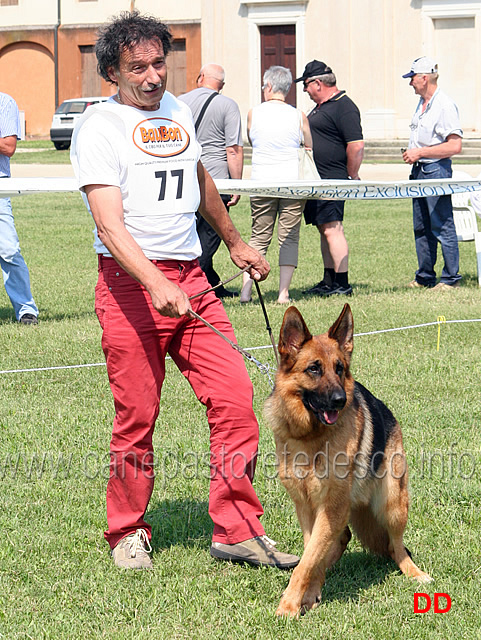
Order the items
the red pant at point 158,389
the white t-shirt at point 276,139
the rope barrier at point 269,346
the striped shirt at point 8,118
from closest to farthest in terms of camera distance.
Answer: the red pant at point 158,389
the rope barrier at point 269,346
the striped shirt at point 8,118
the white t-shirt at point 276,139

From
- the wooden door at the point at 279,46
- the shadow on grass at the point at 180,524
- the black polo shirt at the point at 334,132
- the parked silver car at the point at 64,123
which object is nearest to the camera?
the shadow on grass at the point at 180,524

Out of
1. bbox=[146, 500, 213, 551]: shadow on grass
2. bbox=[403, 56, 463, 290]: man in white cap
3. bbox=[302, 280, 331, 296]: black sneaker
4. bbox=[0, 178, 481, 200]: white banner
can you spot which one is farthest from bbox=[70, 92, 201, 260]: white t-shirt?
bbox=[403, 56, 463, 290]: man in white cap

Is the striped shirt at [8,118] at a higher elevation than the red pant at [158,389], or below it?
higher

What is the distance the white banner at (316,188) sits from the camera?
9.22 metres

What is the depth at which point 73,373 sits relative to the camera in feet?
24.2

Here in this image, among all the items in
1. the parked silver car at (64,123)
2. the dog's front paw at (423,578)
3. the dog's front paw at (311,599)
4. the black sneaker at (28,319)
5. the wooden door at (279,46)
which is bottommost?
the dog's front paw at (311,599)

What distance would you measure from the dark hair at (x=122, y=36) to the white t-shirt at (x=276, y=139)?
590 cm

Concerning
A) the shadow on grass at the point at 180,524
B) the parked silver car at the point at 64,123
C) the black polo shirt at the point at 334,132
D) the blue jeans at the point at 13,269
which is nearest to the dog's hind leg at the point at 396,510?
the shadow on grass at the point at 180,524

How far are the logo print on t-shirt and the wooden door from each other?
1313 inches

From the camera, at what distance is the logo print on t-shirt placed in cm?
405

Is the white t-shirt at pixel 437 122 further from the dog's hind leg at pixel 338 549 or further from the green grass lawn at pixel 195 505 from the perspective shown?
the dog's hind leg at pixel 338 549

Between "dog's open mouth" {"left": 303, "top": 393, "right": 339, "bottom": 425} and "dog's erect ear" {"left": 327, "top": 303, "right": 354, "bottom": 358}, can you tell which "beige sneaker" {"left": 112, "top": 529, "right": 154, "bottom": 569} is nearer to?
"dog's open mouth" {"left": 303, "top": 393, "right": 339, "bottom": 425}

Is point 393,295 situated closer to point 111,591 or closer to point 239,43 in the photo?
point 111,591

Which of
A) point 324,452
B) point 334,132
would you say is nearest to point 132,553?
point 324,452
